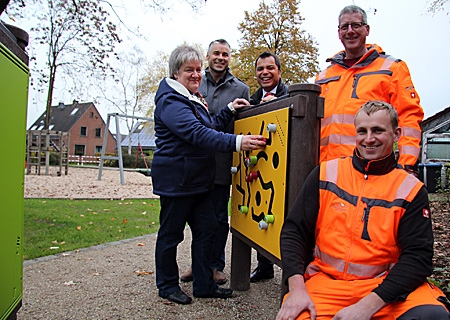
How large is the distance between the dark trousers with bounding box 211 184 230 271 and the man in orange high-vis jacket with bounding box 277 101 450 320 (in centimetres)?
166

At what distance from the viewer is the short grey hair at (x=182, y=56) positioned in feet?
10.7

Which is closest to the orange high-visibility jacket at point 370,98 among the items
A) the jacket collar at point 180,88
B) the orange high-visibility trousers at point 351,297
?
the orange high-visibility trousers at point 351,297

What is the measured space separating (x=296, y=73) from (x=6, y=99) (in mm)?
18446

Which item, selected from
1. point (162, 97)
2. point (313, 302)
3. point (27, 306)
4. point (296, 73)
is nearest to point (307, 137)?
point (313, 302)

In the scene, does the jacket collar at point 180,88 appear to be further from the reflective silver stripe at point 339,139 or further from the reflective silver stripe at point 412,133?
the reflective silver stripe at point 412,133

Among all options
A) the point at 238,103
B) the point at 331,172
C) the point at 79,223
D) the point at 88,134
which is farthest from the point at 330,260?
the point at 88,134

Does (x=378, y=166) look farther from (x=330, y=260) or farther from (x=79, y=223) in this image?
(x=79, y=223)

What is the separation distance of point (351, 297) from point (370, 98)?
4.29ft

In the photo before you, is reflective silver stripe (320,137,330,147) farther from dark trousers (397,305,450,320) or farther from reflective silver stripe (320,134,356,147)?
dark trousers (397,305,450,320)

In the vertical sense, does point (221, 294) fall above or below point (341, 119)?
below

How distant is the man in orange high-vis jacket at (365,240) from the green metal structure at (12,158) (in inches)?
55.3

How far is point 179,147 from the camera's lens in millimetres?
3258

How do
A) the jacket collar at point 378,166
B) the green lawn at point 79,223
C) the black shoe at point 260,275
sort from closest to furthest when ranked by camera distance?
the jacket collar at point 378,166, the black shoe at point 260,275, the green lawn at point 79,223

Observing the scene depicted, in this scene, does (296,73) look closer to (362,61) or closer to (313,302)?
(362,61)
